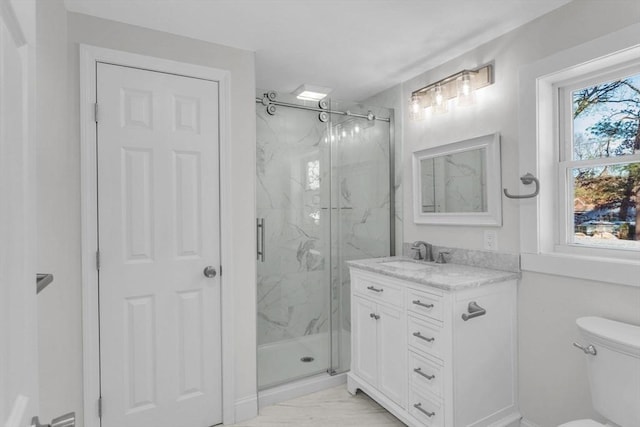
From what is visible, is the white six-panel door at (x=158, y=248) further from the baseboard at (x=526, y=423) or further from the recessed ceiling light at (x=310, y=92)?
the baseboard at (x=526, y=423)

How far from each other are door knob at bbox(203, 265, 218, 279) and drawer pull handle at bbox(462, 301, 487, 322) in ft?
4.66

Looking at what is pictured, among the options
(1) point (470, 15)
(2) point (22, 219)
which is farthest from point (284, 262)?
(2) point (22, 219)

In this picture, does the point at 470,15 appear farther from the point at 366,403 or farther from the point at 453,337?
the point at 366,403

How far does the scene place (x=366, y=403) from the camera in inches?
94.4

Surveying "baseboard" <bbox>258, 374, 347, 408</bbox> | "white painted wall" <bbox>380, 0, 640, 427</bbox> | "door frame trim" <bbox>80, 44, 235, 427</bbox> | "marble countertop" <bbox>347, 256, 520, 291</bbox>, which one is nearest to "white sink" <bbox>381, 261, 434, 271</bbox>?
"marble countertop" <bbox>347, 256, 520, 291</bbox>

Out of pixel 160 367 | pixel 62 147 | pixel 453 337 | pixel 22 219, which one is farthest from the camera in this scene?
pixel 160 367

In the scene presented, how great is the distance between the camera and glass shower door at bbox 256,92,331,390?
8.38ft

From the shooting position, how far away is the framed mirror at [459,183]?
2.16 meters

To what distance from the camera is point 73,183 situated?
71.8 inches

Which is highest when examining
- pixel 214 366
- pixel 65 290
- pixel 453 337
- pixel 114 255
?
pixel 114 255

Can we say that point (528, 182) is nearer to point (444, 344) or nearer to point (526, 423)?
point (444, 344)

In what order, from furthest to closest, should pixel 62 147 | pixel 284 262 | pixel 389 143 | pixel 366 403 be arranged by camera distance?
pixel 389 143 < pixel 284 262 < pixel 366 403 < pixel 62 147

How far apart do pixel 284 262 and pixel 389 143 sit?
1.30 meters

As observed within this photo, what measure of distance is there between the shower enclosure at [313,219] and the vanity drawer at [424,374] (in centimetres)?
92
